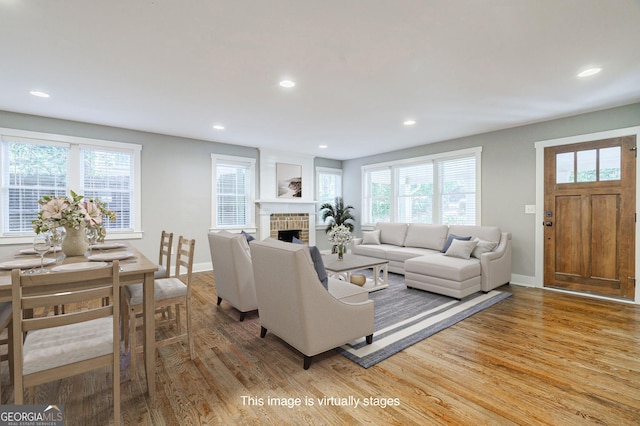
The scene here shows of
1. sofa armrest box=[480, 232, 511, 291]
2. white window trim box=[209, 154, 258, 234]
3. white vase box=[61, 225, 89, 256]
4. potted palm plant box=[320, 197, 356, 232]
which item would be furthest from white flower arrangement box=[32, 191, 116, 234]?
potted palm plant box=[320, 197, 356, 232]

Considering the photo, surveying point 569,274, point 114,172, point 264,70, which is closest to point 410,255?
point 569,274

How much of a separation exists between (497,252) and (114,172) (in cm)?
627

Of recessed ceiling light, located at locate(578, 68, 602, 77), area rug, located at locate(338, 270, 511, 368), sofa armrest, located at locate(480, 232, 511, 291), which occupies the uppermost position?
recessed ceiling light, located at locate(578, 68, 602, 77)

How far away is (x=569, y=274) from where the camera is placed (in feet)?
14.3

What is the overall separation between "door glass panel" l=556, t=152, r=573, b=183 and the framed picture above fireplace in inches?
193

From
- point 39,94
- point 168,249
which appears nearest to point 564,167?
point 168,249

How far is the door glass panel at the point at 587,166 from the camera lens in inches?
162

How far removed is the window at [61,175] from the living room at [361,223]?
112 mm

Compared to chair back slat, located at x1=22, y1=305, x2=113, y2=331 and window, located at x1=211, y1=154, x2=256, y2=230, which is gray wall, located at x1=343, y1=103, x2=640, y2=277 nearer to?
window, located at x1=211, y1=154, x2=256, y2=230

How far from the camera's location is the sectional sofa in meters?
4.04

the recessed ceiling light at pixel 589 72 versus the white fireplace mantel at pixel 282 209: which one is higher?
the recessed ceiling light at pixel 589 72

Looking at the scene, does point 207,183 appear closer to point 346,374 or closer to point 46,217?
point 46,217

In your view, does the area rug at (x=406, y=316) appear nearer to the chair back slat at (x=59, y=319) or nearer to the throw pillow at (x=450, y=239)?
the throw pillow at (x=450, y=239)

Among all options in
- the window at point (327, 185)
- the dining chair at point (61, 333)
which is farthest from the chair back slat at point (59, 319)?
the window at point (327, 185)
